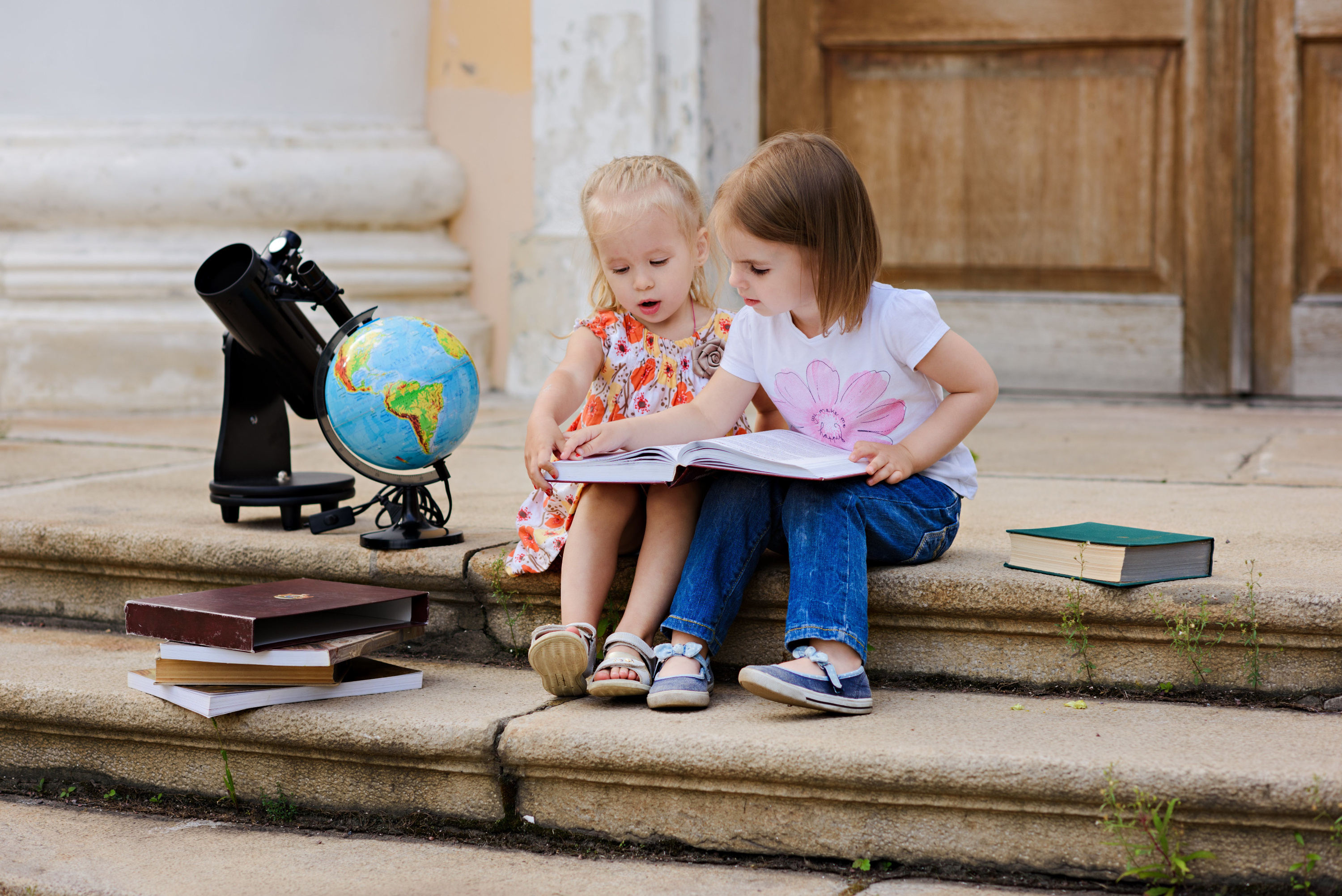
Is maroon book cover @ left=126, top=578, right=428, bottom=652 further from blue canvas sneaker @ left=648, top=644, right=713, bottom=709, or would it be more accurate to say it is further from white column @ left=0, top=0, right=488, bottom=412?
white column @ left=0, top=0, right=488, bottom=412

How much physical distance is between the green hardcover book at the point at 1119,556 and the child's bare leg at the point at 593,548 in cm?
59

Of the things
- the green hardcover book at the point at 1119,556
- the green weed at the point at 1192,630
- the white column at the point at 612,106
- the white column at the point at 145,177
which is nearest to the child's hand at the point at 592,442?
the green hardcover book at the point at 1119,556

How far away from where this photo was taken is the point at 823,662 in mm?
1839

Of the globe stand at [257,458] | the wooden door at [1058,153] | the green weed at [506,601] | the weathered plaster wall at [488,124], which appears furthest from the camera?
the weathered plaster wall at [488,124]

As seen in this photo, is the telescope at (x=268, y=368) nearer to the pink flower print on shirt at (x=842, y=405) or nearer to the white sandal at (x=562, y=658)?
the white sandal at (x=562, y=658)

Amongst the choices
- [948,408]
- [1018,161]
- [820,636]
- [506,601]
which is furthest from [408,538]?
[1018,161]

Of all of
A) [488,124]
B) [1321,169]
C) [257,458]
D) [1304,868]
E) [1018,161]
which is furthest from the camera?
[488,124]

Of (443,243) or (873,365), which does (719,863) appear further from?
(443,243)

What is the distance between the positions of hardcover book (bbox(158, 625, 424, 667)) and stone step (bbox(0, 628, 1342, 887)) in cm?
7

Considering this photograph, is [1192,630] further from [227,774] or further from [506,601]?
[227,774]

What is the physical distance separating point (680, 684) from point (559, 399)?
1.73 ft

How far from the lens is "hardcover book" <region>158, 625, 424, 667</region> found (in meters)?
1.94

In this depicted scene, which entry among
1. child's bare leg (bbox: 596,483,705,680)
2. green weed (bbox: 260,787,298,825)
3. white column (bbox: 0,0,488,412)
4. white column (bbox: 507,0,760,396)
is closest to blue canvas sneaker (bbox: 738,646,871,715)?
child's bare leg (bbox: 596,483,705,680)

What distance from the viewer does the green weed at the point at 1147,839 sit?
1.58m
